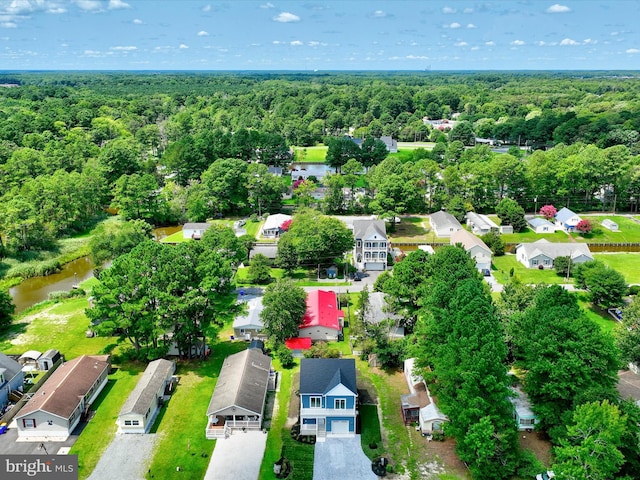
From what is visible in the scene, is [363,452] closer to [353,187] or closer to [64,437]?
[64,437]

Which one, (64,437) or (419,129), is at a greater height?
(419,129)

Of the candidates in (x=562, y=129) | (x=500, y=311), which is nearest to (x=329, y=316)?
(x=500, y=311)

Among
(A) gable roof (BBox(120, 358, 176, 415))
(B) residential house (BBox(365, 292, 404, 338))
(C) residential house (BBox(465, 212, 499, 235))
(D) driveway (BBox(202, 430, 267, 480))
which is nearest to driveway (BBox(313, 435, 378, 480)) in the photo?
(D) driveway (BBox(202, 430, 267, 480))

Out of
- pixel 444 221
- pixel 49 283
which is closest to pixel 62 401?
pixel 49 283

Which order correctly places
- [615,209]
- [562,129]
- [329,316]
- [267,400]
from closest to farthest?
[267,400]
[329,316]
[615,209]
[562,129]


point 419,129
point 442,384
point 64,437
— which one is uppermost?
point 419,129
